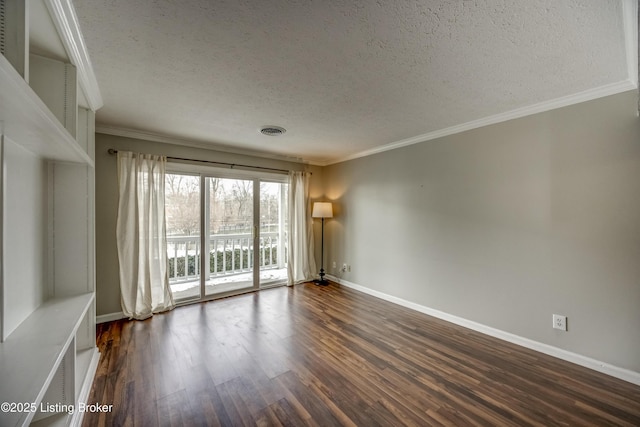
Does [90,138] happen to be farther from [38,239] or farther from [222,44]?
[222,44]

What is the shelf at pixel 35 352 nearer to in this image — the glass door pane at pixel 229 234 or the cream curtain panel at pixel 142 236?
the cream curtain panel at pixel 142 236

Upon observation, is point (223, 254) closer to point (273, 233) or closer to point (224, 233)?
point (224, 233)

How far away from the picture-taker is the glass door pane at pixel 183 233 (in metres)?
3.69

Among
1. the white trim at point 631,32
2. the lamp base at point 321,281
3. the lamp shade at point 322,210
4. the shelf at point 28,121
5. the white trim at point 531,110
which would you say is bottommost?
the lamp base at point 321,281

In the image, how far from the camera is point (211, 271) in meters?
4.32

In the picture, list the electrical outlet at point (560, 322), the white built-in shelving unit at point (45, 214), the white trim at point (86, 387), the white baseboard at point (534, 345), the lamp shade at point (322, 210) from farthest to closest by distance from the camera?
the lamp shade at point (322, 210), the electrical outlet at point (560, 322), the white baseboard at point (534, 345), the white trim at point (86, 387), the white built-in shelving unit at point (45, 214)

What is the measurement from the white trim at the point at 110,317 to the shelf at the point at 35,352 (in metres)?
1.81

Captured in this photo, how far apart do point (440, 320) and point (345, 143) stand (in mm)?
2700

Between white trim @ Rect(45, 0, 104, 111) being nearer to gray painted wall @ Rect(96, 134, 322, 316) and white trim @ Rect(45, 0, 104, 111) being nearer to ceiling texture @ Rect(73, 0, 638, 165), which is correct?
ceiling texture @ Rect(73, 0, 638, 165)

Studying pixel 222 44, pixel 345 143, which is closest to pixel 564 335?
pixel 345 143

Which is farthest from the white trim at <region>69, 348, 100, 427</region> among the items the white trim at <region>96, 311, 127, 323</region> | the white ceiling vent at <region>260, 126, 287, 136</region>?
the white ceiling vent at <region>260, 126, 287, 136</region>

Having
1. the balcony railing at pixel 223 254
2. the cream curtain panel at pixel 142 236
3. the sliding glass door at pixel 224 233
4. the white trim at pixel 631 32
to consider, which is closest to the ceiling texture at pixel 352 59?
the white trim at pixel 631 32

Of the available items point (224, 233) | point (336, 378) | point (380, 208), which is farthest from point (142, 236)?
point (380, 208)

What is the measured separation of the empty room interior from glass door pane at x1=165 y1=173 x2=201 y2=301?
3 centimetres
